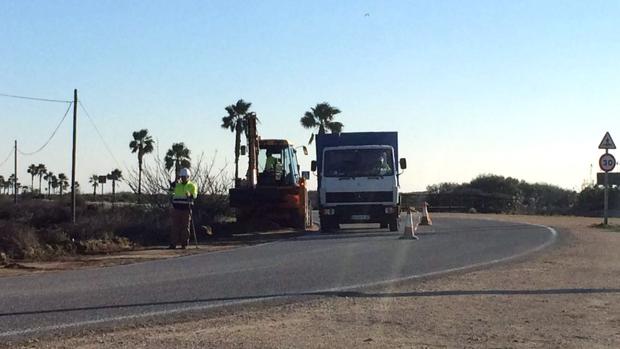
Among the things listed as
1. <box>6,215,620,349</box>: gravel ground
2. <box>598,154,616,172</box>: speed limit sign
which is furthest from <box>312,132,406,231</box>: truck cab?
<box>6,215,620,349</box>: gravel ground

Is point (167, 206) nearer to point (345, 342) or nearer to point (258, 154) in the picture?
point (258, 154)

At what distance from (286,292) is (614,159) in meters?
21.1

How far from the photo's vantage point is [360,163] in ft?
85.5

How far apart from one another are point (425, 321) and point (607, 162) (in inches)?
888

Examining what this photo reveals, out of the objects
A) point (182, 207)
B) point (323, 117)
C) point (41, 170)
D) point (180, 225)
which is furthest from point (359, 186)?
point (41, 170)

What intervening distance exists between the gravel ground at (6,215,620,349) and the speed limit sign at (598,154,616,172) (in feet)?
57.9

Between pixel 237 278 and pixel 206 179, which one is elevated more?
pixel 206 179

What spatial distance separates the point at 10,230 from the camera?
722 inches

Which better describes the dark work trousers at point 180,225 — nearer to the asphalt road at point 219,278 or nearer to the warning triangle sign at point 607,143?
the asphalt road at point 219,278

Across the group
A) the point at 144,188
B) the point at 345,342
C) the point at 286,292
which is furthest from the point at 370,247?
the point at 144,188

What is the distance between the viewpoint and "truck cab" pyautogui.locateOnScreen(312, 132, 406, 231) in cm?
2570

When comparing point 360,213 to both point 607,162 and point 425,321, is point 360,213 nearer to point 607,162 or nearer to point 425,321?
point 607,162

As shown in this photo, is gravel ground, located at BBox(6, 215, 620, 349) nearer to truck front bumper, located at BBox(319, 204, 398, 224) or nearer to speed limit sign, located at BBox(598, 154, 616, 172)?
truck front bumper, located at BBox(319, 204, 398, 224)

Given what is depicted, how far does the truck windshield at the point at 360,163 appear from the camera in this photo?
25.9m
